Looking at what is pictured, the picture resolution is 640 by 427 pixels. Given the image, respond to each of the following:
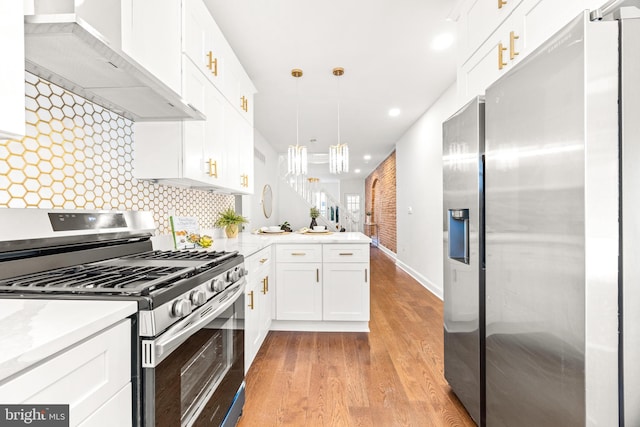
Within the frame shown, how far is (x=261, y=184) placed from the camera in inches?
219

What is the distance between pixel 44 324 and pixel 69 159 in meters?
1.03

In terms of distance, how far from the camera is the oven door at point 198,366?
886 mm

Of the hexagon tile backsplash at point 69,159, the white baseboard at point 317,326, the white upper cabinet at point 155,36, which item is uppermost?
the white upper cabinet at point 155,36

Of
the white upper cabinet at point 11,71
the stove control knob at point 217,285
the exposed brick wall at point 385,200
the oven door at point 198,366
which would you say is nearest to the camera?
the white upper cabinet at point 11,71

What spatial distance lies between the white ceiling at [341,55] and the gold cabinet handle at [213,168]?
3.73 ft

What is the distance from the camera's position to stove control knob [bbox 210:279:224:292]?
4.29 feet

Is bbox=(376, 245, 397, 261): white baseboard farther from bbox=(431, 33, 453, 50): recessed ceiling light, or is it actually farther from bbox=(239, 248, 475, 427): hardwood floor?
bbox=(431, 33, 453, 50): recessed ceiling light

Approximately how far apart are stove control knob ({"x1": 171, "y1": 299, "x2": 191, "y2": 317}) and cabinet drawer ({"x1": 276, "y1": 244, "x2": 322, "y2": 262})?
1926mm

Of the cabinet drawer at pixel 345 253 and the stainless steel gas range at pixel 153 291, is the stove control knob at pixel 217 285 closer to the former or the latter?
the stainless steel gas range at pixel 153 291

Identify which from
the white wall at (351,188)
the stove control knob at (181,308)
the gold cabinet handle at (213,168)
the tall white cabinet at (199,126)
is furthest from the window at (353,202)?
the stove control knob at (181,308)

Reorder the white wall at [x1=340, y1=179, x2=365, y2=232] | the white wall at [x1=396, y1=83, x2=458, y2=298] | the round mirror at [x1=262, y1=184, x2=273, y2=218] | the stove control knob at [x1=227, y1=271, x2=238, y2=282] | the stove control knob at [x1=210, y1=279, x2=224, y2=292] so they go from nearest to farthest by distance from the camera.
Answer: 1. the stove control knob at [x1=210, y1=279, x2=224, y2=292]
2. the stove control knob at [x1=227, y1=271, x2=238, y2=282]
3. the white wall at [x1=396, y1=83, x2=458, y2=298]
4. the round mirror at [x1=262, y1=184, x2=273, y2=218]
5. the white wall at [x1=340, y1=179, x2=365, y2=232]

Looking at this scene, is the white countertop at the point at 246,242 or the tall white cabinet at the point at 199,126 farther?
the white countertop at the point at 246,242

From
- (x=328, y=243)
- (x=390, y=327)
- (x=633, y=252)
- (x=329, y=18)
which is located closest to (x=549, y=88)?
(x=633, y=252)

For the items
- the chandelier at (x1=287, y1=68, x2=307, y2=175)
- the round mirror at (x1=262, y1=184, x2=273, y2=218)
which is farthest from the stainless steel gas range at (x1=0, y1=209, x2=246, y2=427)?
the round mirror at (x1=262, y1=184, x2=273, y2=218)
